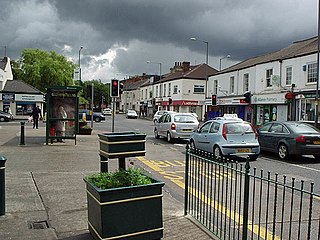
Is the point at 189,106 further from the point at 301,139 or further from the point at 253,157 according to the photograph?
the point at 301,139

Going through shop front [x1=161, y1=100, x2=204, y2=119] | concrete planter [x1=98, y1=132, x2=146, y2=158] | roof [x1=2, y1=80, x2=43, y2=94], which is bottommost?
concrete planter [x1=98, y1=132, x2=146, y2=158]

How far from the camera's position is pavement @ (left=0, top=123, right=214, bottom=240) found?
5.27 metres

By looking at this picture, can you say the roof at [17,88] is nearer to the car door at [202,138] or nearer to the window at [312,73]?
the window at [312,73]

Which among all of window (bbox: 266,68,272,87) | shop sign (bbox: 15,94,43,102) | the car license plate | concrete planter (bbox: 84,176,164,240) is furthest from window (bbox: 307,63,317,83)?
shop sign (bbox: 15,94,43,102)

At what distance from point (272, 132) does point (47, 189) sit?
9822mm

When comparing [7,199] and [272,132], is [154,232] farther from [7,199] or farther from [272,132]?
[272,132]

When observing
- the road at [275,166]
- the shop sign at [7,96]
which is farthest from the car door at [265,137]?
the shop sign at [7,96]

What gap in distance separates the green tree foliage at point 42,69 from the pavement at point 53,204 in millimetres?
53163

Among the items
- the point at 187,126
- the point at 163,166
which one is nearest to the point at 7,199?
the point at 163,166

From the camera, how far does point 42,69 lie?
6350cm

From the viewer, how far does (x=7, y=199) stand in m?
7.11

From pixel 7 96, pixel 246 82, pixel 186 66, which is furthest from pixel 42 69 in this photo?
pixel 246 82

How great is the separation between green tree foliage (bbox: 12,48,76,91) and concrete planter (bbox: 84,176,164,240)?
197 ft

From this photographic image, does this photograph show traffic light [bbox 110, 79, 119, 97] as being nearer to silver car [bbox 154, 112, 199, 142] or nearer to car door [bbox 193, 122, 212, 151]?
car door [bbox 193, 122, 212, 151]
